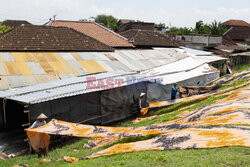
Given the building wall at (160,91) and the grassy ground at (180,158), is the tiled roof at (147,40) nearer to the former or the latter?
the building wall at (160,91)

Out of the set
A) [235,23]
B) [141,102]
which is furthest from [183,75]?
[235,23]

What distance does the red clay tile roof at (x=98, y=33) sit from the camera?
2403cm

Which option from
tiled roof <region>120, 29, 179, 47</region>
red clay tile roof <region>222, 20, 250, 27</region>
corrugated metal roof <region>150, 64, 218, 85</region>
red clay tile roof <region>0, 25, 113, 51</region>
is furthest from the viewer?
red clay tile roof <region>222, 20, 250, 27</region>

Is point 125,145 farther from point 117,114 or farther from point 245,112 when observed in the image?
point 117,114

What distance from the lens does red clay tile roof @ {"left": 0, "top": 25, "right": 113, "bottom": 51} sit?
16359 millimetres

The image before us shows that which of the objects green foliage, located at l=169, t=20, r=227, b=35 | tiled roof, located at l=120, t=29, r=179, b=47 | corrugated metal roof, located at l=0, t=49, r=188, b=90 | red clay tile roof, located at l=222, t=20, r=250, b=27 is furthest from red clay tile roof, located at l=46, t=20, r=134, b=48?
red clay tile roof, located at l=222, t=20, r=250, b=27

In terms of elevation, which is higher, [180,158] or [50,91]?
[50,91]

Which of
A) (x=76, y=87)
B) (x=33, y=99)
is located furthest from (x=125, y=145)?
(x=76, y=87)

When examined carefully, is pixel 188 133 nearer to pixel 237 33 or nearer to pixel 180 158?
pixel 180 158

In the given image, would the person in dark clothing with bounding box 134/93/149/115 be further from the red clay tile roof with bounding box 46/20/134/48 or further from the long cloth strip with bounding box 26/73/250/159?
the red clay tile roof with bounding box 46/20/134/48

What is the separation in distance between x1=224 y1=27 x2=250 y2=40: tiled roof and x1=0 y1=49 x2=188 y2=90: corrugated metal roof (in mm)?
42511

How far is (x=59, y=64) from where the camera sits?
15.4 metres

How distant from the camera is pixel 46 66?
14.8 metres

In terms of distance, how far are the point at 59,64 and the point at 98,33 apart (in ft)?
38.6
